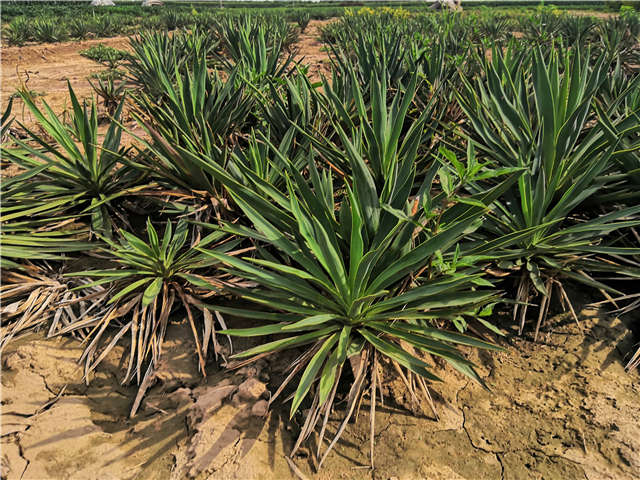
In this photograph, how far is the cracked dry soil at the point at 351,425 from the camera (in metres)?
1.20

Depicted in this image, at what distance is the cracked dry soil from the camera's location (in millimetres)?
1197

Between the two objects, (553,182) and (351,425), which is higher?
(553,182)

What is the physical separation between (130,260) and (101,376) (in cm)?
47

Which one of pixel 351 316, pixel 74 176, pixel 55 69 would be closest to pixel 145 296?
pixel 351 316

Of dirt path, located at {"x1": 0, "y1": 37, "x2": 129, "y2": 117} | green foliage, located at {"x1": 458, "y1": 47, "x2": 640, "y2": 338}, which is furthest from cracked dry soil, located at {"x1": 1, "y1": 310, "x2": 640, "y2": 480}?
dirt path, located at {"x1": 0, "y1": 37, "x2": 129, "y2": 117}

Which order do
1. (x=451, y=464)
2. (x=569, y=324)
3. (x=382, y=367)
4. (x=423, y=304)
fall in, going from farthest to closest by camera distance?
(x=569, y=324) → (x=382, y=367) → (x=423, y=304) → (x=451, y=464)

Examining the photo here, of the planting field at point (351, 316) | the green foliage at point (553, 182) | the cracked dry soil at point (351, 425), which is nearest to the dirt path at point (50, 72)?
the planting field at point (351, 316)

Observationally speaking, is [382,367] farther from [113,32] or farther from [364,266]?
[113,32]

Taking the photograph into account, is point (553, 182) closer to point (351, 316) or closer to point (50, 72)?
point (351, 316)

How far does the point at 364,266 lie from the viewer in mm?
1222

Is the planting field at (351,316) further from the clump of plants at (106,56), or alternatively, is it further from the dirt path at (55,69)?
the clump of plants at (106,56)

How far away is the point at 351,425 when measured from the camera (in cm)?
132

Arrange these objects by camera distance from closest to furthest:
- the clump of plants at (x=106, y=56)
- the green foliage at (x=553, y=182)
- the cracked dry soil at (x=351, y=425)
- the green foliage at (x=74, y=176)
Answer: the cracked dry soil at (x=351, y=425) → the green foliage at (x=553, y=182) → the green foliage at (x=74, y=176) → the clump of plants at (x=106, y=56)

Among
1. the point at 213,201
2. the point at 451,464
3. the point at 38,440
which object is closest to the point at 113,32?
the point at 213,201
